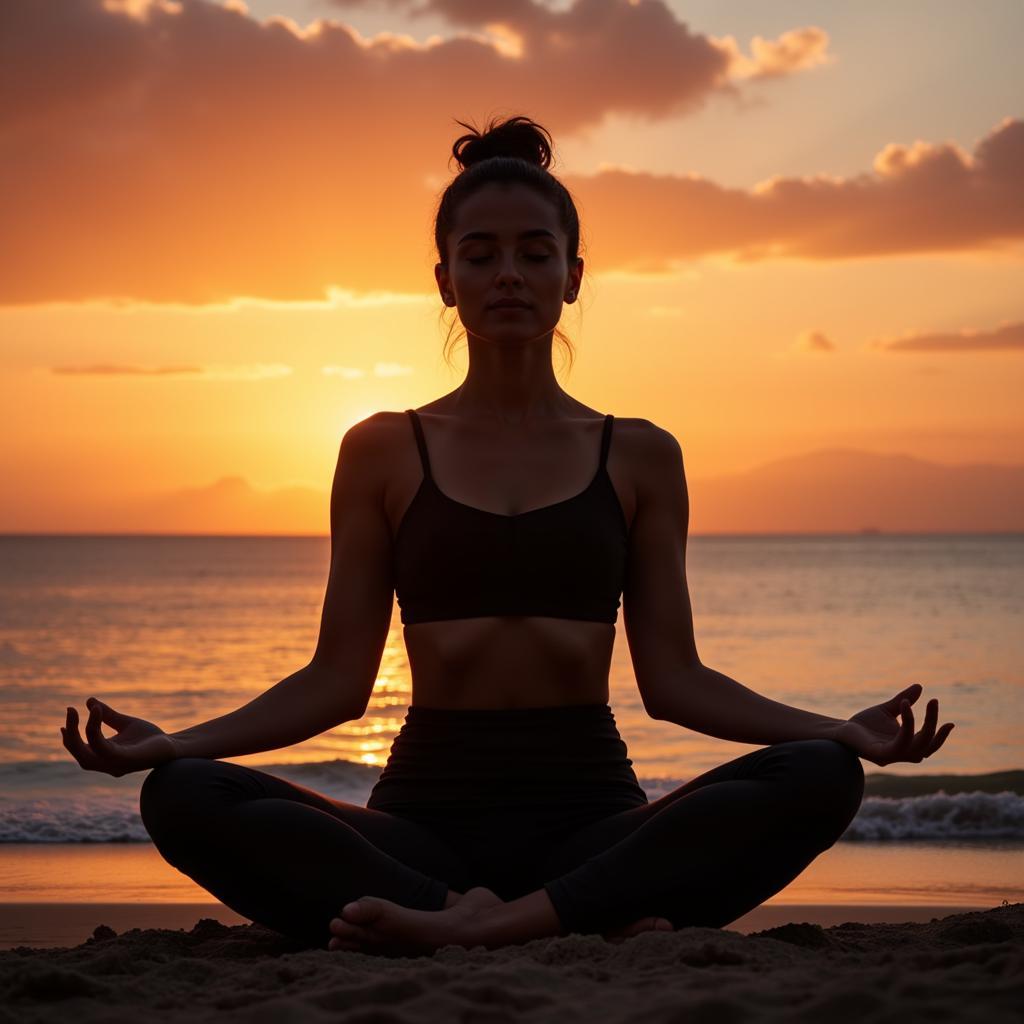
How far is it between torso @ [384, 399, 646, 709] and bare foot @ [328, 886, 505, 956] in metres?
0.63

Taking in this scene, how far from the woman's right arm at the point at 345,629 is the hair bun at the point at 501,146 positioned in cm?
91

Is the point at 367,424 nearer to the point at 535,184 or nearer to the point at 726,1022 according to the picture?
the point at 535,184

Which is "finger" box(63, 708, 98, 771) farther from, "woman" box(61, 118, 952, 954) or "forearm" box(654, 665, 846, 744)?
"forearm" box(654, 665, 846, 744)

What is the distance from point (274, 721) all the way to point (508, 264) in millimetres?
1440

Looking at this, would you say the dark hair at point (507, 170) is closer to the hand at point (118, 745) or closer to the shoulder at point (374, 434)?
the shoulder at point (374, 434)

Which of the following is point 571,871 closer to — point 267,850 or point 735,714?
point 735,714

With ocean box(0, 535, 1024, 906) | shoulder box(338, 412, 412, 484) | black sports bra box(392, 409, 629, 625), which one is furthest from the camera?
ocean box(0, 535, 1024, 906)

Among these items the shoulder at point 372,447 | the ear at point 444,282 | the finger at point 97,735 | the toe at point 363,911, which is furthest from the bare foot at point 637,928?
the ear at point 444,282

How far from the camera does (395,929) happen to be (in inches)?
127

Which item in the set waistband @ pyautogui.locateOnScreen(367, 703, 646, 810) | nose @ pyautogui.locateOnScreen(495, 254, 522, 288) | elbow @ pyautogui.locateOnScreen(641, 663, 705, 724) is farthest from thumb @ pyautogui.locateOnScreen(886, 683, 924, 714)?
nose @ pyautogui.locateOnScreen(495, 254, 522, 288)

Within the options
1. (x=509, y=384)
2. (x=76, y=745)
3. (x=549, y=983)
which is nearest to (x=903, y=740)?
(x=549, y=983)

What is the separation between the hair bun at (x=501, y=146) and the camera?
426cm

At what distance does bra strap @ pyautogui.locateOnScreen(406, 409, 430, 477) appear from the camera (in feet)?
12.9

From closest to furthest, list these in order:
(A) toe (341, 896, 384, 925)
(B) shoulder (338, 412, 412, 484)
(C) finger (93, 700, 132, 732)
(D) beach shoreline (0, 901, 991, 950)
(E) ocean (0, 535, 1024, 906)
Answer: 1. (A) toe (341, 896, 384, 925)
2. (C) finger (93, 700, 132, 732)
3. (B) shoulder (338, 412, 412, 484)
4. (D) beach shoreline (0, 901, 991, 950)
5. (E) ocean (0, 535, 1024, 906)
